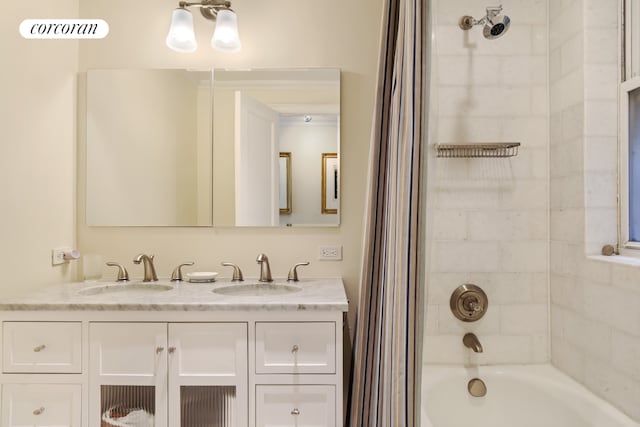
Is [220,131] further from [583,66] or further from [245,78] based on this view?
[583,66]

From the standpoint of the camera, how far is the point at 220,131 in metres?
2.06

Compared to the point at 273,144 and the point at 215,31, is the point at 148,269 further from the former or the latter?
the point at 215,31

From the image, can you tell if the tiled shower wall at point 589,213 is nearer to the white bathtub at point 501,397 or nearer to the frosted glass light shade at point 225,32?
the white bathtub at point 501,397

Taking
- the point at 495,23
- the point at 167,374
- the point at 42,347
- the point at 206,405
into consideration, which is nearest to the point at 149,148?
the point at 42,347

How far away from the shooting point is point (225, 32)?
194 centimetres

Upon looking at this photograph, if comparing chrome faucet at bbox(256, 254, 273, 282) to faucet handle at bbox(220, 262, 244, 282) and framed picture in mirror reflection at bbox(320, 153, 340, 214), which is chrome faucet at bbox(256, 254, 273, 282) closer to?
faucet handle at bbox(220, 262, 244, 282)

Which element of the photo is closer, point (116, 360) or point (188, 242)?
point (116, 360)

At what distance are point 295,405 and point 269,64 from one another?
1723mm

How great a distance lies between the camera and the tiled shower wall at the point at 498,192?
195cm

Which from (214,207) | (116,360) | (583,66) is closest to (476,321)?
(583,66)

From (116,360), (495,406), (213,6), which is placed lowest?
(495,406)

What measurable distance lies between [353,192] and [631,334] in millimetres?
1344

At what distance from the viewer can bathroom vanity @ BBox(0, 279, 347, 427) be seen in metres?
1.48

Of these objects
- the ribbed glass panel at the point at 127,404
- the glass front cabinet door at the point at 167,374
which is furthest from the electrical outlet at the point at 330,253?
the ribbed glass panel at the point at 127,404
